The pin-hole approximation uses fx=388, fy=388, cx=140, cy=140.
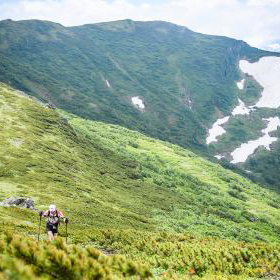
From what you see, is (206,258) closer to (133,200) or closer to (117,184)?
(133,200)

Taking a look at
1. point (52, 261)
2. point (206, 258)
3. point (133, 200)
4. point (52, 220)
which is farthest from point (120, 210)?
point (52, 261)

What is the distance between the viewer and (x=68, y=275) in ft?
36.4

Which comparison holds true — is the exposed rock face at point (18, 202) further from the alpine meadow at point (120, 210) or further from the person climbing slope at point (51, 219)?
the person climbing slope at point (51, 219)

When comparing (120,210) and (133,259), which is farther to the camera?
(120,210)

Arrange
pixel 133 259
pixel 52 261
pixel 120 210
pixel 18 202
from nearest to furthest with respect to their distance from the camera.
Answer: pixel 52 261, pixel 133 259, pixel 18 202, pixel 120 210

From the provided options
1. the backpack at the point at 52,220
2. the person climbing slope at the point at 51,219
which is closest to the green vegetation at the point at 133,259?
the person climbing slope at the point at 51,219

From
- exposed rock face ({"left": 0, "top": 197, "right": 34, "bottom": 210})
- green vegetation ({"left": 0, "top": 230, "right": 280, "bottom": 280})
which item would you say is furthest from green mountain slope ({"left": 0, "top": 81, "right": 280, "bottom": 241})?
green vegetation ({"left": 0, "top": 230, "right": 280, "bottom": 280})

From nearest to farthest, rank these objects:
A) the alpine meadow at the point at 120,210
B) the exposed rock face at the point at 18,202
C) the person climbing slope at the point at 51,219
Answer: the alpine meadow at the point at 120,210 → the person climbing slope at the point at 51,219 → the exposed rock face at the point at 18,202

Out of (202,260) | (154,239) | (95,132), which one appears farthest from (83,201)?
(95,132)

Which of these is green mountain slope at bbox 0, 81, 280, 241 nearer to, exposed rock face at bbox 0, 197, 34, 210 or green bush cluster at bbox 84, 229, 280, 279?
exposed rock face at bbox 0, 197, 34, 210

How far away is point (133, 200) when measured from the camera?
89125 mm

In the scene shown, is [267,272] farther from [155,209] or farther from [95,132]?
[95,132]

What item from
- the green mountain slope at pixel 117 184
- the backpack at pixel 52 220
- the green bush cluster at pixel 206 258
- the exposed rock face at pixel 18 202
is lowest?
A: the green bush cluster at pixel 206 258

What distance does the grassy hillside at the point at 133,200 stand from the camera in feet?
79.2
